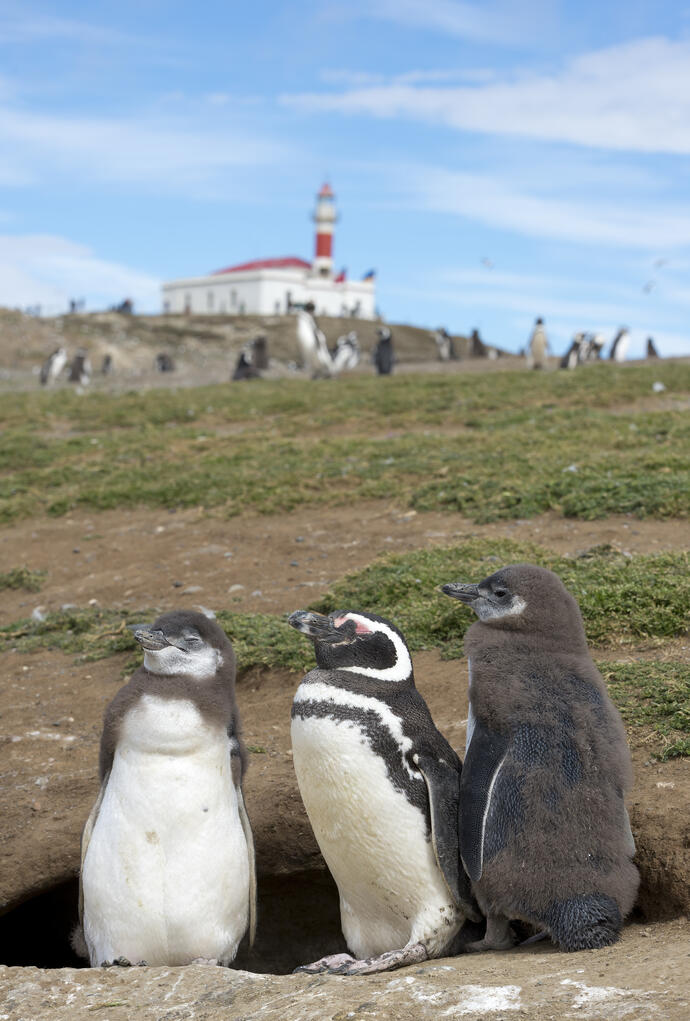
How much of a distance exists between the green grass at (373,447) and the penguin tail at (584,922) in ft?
16.6

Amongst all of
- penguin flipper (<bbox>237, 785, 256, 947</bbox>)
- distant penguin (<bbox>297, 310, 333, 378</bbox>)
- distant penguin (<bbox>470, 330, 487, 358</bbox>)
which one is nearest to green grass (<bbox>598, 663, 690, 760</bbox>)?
penguin flipper (<bbox>237, 785, 256, 947</bbox>)

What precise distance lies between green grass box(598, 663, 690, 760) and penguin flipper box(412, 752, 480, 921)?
112cm

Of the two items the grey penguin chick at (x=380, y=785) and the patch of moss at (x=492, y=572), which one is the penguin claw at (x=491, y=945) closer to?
the grey penguin chick at (x=380, y=785)

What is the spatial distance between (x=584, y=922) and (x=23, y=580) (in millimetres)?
6090

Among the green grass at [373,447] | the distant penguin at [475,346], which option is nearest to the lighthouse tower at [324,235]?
the distant penguin at [475,346]

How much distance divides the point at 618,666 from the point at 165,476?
685 cm

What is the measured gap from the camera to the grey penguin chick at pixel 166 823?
390 centimetres

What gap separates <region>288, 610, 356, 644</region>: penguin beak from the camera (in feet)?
12.8

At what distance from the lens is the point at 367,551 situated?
8.20 m

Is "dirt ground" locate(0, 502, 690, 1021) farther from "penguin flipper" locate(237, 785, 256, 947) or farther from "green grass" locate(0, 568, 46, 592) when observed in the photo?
"penguin flipper" locate(237, 785, 256, 947)

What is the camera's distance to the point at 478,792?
11.9 ft

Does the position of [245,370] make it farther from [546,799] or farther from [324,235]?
[324,235]

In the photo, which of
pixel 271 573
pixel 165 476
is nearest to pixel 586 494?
pixel 271 573

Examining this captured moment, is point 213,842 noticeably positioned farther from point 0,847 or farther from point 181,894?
point 0,847
